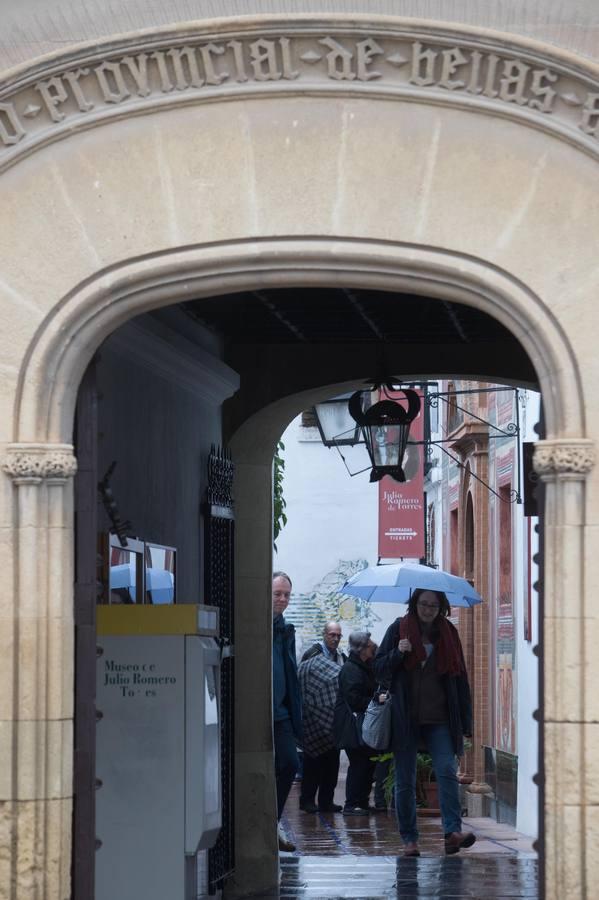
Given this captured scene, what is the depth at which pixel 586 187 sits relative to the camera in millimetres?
6457

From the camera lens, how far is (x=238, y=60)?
6551 millimetres

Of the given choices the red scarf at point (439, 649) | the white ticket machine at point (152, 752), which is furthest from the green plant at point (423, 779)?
the white ticket machine at point (152, 752)

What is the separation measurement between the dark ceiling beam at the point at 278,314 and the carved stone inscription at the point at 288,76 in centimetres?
293

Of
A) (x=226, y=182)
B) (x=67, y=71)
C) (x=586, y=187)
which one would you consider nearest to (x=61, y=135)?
(x=67, y=71)

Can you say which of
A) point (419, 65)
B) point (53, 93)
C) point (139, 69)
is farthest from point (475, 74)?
point (53, 93)

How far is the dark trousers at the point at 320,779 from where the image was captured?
16078 millimetres

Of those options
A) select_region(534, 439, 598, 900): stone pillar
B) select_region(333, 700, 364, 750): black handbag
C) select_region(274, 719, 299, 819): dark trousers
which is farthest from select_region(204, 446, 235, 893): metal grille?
select_region(333, 700, 364, 750): black handbag

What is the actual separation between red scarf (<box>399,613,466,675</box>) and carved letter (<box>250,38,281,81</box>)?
5.30m

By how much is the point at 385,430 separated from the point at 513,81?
4277mm

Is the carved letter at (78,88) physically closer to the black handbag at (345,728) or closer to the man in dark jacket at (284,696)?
the man in dark jacket at (284,696)

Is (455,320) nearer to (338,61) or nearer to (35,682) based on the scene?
(338,61)

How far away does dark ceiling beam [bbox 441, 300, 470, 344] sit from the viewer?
1004 centimetres

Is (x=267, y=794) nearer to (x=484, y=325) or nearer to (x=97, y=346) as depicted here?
(x=484, y=325)

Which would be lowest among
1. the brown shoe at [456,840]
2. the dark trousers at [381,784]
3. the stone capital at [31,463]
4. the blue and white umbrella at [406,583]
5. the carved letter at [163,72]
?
the dark trousers at [381,784]
